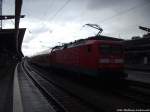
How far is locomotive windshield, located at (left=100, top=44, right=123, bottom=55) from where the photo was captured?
1978cm

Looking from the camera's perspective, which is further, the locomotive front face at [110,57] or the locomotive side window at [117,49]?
the locomotive side window at [117,49]

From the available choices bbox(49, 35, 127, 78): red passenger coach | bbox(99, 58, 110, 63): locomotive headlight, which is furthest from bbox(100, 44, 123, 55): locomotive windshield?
bbox(99, 58, 110, 63): locomotive headlight

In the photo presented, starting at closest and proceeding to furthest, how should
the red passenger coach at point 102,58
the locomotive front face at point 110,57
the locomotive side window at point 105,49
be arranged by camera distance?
the red passenger coach at point 102,58
the locomotive front face at point 110,57
the locomotive side window at point 105,49

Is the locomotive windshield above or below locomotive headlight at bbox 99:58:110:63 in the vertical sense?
above

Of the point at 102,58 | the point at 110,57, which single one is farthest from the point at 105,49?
the point at 102,58

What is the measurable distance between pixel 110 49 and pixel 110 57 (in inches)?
22.5

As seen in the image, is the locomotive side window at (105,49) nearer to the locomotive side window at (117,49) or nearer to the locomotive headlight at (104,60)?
the locomotive side window at (117,49)

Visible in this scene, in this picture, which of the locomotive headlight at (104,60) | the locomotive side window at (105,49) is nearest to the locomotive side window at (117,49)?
the locomotive side window at (105,49)

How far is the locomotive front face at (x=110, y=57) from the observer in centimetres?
1941

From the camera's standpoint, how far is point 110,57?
19812 mm

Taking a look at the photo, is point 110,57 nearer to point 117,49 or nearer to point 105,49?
point 105,49

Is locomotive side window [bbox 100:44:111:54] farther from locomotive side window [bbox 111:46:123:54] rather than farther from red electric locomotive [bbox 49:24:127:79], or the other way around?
locomotive side window [bbox 111:46:123:54]

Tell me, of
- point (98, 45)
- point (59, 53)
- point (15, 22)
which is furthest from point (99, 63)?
point (15, 22)

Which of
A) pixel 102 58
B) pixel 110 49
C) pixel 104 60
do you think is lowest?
pixel 104 60
